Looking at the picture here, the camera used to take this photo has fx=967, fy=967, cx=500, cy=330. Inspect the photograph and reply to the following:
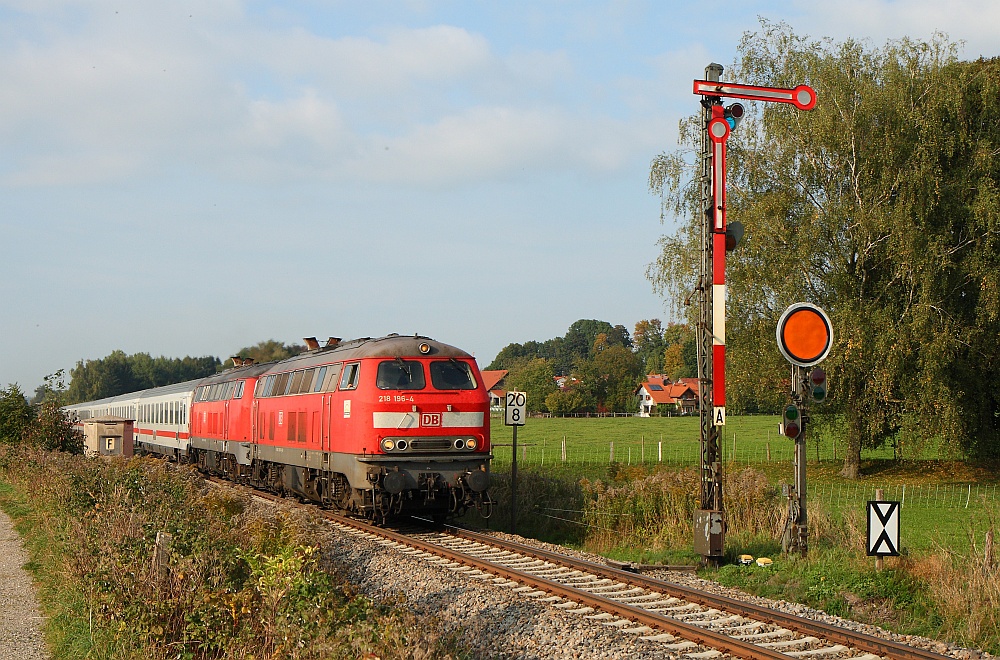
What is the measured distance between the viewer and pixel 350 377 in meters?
17.1

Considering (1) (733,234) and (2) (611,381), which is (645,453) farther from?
(2) (611,381)

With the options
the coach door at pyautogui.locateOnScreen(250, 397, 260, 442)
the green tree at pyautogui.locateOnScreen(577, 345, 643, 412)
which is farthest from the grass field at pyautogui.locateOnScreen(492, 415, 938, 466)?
the green tree at pyautogui.locateOnScreen(577, 345, 643, 412)

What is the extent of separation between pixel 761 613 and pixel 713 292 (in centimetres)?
519

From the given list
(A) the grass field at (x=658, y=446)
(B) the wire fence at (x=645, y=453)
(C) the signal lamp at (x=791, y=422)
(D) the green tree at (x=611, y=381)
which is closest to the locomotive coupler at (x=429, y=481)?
(C) the signal lamp at (x=791, y=422)

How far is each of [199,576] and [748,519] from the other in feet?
34.3

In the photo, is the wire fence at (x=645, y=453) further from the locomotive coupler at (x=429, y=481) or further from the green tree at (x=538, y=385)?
the green tree at (x=538, y=385)

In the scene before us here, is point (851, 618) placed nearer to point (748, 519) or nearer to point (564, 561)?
point (564, 561)

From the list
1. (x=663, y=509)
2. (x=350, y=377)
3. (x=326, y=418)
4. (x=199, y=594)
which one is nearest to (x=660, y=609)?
(x=199, y=594)

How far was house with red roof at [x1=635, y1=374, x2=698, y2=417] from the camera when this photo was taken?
117 m

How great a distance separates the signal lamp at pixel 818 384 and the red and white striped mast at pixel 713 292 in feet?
4.04

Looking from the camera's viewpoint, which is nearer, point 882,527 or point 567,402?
point 882,527

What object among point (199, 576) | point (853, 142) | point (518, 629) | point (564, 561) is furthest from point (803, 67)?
point (199, 576)

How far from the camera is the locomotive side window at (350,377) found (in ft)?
55.4

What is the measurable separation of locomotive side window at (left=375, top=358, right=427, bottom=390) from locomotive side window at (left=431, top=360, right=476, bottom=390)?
264 mm
